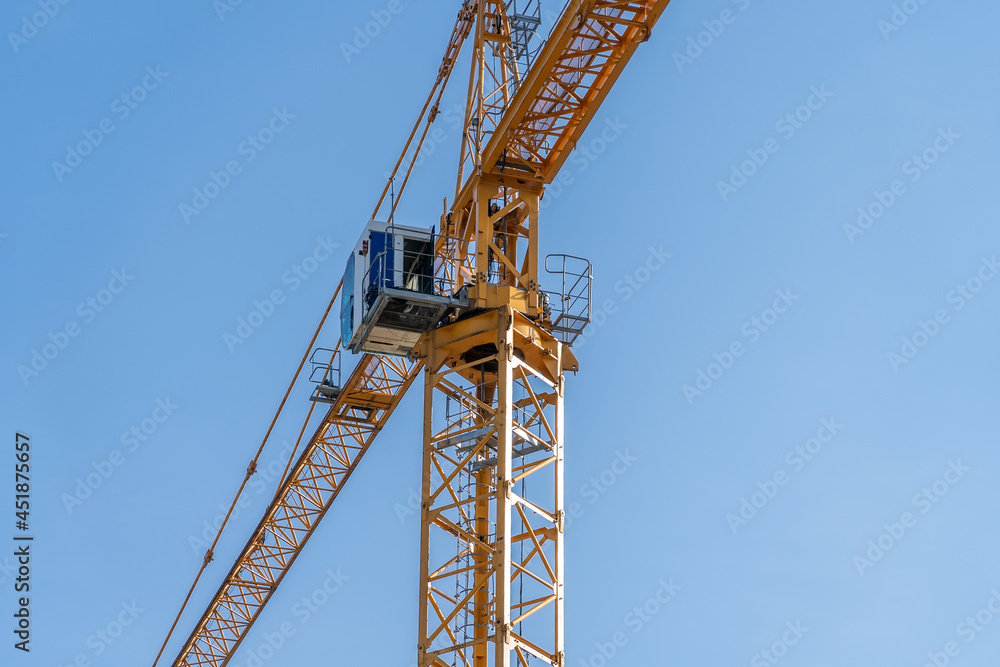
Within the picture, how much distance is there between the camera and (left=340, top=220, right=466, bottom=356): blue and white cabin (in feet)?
110

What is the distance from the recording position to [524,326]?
33.7 metres

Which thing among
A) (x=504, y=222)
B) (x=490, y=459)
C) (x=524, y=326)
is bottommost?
(x=490, y=459)

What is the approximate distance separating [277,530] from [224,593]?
4.76 metres

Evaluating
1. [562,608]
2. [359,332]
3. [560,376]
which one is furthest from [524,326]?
[562,608]

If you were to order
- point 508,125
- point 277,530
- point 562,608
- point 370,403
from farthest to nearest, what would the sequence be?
point 277,530
point 370,403
point 508,125
point 562,608

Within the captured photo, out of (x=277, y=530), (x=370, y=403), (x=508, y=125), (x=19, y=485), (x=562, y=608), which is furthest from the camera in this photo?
(x=277, y=530)

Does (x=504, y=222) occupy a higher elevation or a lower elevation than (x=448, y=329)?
higher

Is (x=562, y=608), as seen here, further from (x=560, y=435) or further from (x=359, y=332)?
(x=359, y=332)

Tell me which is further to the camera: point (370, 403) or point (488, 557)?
point (370, 403)

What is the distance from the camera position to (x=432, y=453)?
33.5m

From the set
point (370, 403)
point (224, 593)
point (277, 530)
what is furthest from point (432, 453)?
point (224, 593)

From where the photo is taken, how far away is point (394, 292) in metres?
33.2

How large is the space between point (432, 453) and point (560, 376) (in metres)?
3.46

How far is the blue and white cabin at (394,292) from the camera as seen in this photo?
3356cm
